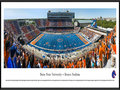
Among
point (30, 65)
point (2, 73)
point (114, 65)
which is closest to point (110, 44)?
point (114, 65)

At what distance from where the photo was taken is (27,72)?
8.48m

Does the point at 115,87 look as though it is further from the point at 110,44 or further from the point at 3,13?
the point at 3,13

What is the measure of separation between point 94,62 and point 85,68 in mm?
1473

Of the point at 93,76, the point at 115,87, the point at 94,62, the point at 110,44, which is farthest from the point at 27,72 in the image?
the point at 110,44

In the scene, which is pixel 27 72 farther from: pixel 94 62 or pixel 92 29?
pixel 92 29

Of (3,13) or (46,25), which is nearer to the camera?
(3,13)

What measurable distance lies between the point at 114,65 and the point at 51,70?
5.70m

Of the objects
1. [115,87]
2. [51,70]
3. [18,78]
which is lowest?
[115,87]

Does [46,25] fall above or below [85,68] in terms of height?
above

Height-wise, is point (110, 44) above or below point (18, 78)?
above

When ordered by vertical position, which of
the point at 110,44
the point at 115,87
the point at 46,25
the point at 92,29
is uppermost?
the point at 46,25

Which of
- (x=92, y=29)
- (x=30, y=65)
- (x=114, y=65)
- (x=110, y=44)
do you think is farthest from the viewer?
(x=92, y=29)

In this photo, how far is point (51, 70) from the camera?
8484mm

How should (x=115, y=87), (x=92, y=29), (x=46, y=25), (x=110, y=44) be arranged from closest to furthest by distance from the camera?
(x=115, y=87), (x=110, y=44), (x=92, y=29), (x=46, y=25)
